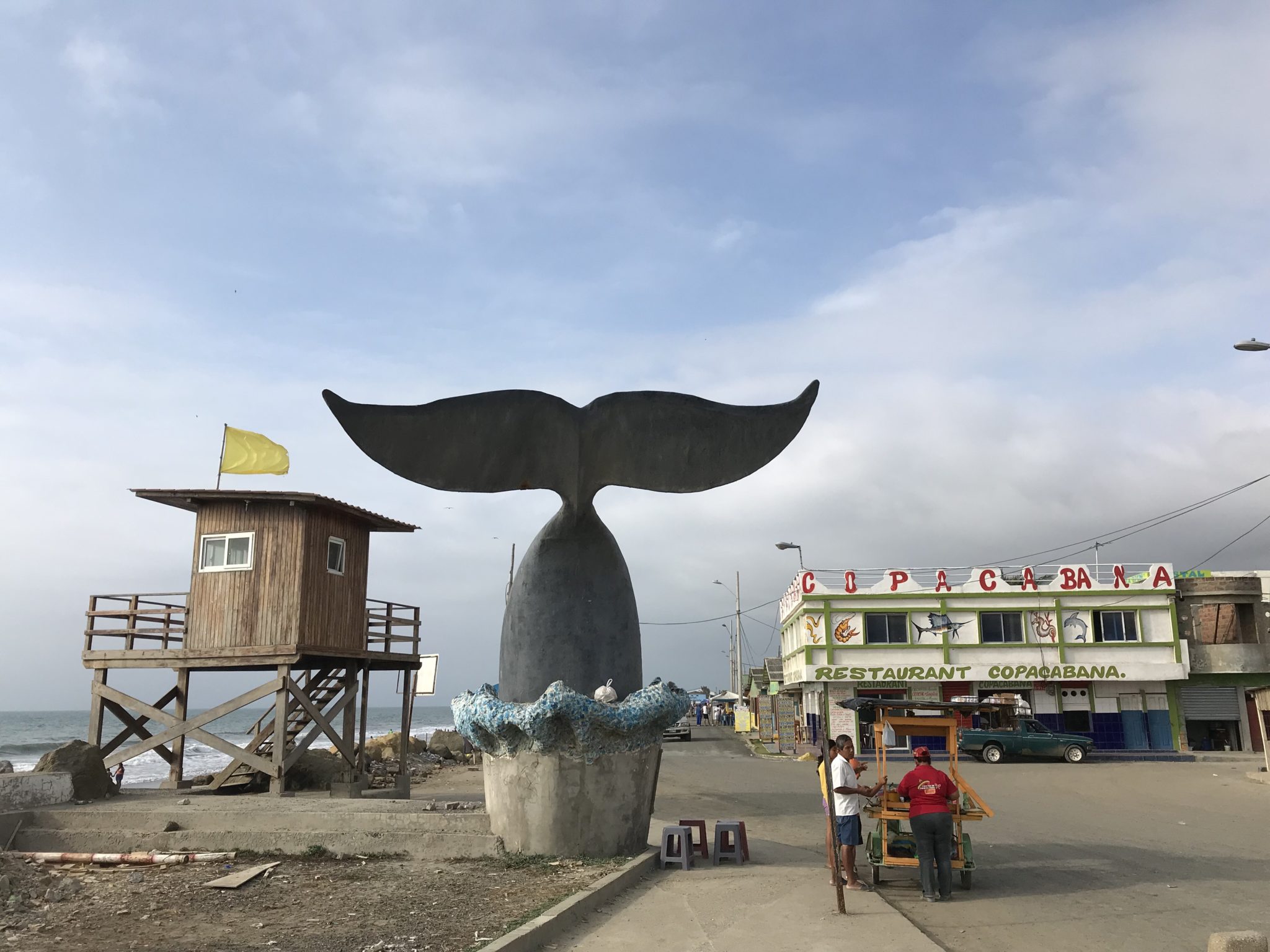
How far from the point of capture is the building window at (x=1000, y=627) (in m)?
34.5

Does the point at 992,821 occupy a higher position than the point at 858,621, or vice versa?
the point at 858,621

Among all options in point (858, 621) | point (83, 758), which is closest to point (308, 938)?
point (83, 758)

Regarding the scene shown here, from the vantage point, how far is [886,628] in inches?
1374

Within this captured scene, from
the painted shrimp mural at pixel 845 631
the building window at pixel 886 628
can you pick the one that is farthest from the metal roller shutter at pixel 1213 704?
the painted shrimp mural at pixel 845 631

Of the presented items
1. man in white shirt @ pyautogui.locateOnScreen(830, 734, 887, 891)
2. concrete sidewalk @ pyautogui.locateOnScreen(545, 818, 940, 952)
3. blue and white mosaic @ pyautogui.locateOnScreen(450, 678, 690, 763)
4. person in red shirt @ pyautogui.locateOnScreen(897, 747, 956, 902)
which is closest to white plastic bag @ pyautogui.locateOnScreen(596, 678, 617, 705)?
blue and white mosaic @ pyautogui.locateOnScreen(450, 678, 690, 763)

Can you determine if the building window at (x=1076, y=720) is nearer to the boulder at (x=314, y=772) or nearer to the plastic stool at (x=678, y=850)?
the boulder at (x=314, y=772)

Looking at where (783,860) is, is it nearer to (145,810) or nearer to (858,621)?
(145,810)

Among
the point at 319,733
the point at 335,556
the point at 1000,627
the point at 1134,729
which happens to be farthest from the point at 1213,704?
the point at 335,556

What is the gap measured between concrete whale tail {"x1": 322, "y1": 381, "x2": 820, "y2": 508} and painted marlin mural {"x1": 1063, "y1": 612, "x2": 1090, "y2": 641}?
1124 inches

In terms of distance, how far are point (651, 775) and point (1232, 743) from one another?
3241cm

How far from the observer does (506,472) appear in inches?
409

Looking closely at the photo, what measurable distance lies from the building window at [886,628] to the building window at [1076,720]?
626cm

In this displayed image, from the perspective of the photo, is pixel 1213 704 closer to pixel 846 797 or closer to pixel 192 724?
pixel 846 797

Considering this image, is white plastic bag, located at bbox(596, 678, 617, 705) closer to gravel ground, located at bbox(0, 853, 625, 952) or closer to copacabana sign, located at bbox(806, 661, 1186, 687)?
gravel ground, located at bbox(0, 853, 625, 952)
